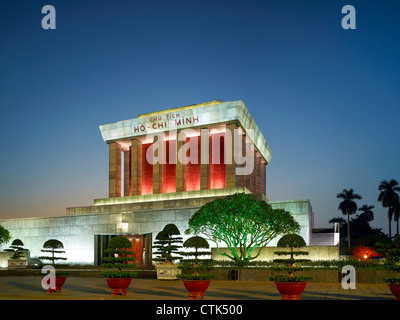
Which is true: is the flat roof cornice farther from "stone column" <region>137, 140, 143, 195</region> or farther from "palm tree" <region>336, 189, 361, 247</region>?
"palm tree" <region>336, 189, 361, 247</region>

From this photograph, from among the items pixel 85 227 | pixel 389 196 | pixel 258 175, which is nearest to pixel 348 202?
pixel 389 196

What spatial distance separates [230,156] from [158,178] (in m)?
9.45

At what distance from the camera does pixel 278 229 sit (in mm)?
27500

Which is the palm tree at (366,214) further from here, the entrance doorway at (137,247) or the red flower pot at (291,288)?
the red flower pot at (291,288)

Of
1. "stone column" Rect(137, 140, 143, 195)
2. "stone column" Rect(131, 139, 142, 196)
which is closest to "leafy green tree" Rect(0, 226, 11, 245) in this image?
"stone column" Rect(131, 139, 142, 196)

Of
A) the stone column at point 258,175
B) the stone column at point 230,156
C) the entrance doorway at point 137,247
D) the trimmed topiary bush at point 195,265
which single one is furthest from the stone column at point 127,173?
the trimmed topiary bush at point 195,265

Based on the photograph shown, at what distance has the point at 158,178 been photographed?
4691 cm

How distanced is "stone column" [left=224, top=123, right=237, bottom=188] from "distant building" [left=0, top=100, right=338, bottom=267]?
10 centimetres

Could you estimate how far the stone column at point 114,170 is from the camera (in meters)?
49.4

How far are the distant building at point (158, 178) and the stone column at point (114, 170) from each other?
12cm

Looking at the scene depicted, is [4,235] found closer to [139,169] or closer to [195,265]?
[139,169]

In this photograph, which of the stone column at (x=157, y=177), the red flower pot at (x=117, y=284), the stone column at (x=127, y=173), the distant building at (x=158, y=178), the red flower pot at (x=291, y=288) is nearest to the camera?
the red flower pot at (x=291, y=288)

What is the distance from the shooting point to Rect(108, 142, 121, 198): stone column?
49.4m
